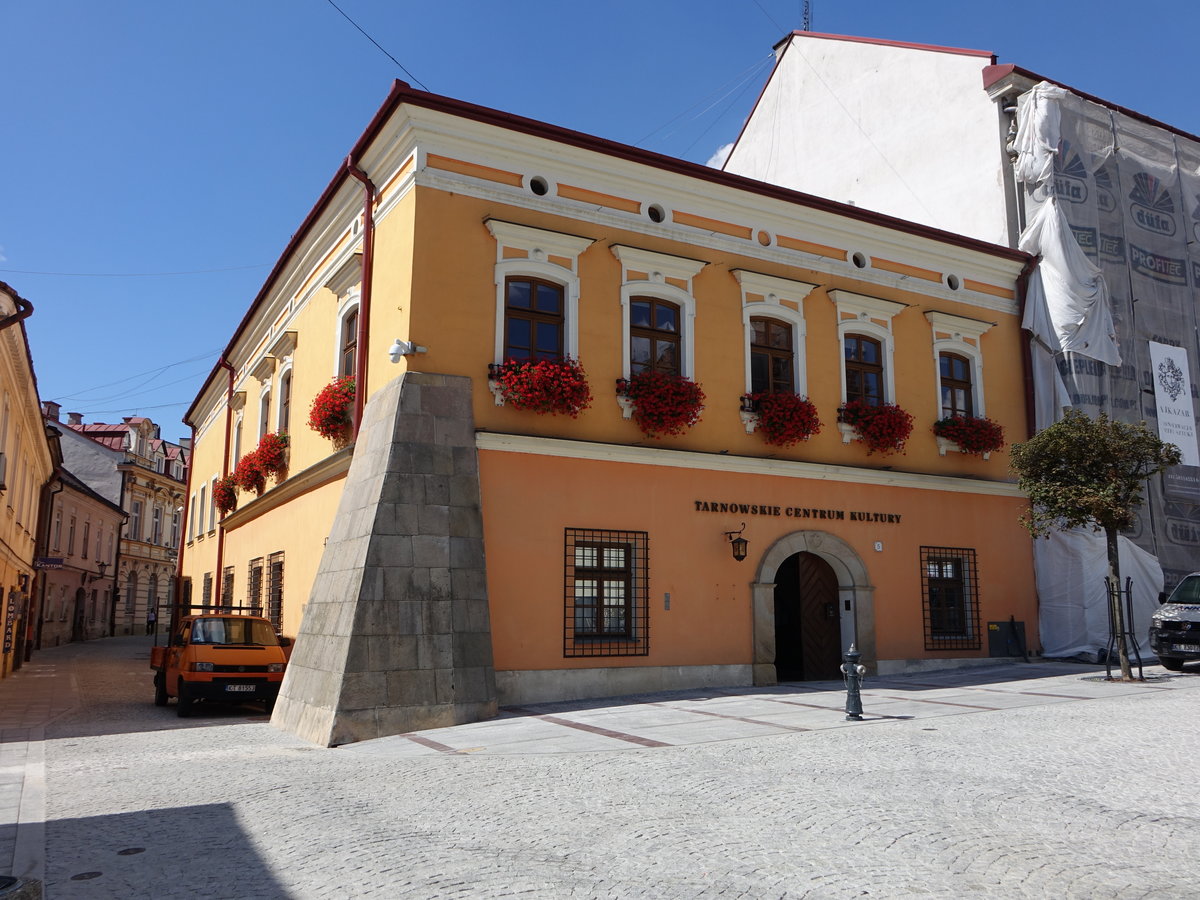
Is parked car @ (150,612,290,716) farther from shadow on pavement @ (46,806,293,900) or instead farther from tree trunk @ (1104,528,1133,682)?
tree trunk @ (1104,528,1133,682)

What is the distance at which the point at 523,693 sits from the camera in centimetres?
1267

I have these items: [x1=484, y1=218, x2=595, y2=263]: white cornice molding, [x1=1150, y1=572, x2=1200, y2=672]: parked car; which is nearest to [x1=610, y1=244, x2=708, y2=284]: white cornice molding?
[x1=484, y1=218, x2=595, y2=263]: white cornice molding

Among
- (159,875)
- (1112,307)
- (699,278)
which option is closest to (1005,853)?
(159,875)

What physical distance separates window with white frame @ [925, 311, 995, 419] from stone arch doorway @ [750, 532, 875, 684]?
3908 mm

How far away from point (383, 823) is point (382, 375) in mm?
8138

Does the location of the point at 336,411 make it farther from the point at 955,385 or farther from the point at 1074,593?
the point at 1074,593

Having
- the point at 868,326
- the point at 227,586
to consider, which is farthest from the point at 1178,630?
the point at 227,586

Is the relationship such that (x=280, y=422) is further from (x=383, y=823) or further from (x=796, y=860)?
(x=796, y=860)

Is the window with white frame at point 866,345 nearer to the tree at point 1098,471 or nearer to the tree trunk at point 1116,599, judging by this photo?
the tree at point 1098,471

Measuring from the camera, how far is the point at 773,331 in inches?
635

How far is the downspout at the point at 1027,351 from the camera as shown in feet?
61.1

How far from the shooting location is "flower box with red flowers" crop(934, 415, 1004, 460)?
1741cm

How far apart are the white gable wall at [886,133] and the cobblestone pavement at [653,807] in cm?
1229

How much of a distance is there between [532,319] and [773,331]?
465 centimetres
